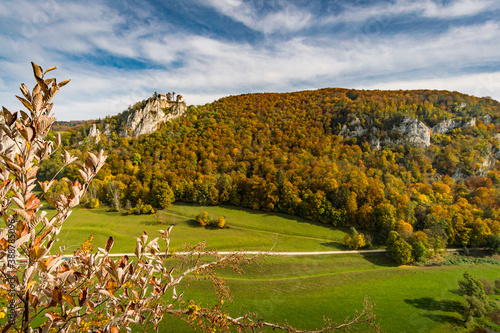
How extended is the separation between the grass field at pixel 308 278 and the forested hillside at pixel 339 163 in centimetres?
498

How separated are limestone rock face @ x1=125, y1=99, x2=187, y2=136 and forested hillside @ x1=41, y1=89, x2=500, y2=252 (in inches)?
107

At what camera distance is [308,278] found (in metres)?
26.5

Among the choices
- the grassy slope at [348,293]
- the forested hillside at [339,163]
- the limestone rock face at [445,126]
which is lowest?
the grassy slope at [348,293]

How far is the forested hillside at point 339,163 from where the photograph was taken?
4059 centimetres

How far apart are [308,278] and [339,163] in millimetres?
34294

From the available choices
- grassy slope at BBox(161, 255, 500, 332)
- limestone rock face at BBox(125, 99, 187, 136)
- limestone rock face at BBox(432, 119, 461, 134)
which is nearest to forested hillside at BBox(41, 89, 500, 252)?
limestone rock face at BBox(432, 119, 461, 134)

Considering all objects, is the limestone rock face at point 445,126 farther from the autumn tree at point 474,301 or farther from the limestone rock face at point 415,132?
the autumn tree at point 474,301

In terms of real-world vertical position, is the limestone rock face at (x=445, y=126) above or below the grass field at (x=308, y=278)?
above

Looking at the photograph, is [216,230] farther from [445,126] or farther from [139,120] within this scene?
[445,126]

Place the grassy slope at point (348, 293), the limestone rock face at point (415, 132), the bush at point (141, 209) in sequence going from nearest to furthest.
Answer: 1. the grassy slope at point (348, 293)
2. the bush at point (141, 209)
3. the limestone rock face at point (415, 132)

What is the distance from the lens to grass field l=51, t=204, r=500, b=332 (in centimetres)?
2061

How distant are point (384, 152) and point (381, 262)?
35.2m

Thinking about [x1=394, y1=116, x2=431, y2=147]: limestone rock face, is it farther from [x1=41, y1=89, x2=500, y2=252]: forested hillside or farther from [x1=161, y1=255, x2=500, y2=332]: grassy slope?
[x1=161, y1=255, x2=500, y2=332]: grassy slope

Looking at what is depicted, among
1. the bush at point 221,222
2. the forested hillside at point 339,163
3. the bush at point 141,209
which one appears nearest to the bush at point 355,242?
the forested hillside at point 339,163
